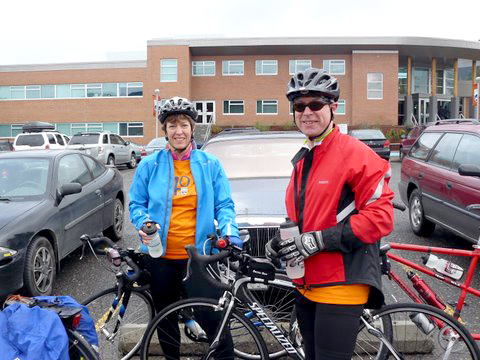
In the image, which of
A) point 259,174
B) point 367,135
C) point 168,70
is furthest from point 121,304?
point 168,70

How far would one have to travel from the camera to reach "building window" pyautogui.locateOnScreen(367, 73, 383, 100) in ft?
128

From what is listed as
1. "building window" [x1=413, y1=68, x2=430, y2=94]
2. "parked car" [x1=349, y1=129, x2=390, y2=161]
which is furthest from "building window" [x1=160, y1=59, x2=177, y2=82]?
"building window" [x1=413, y1=68, x2=430, y2=94]

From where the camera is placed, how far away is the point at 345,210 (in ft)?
7.07

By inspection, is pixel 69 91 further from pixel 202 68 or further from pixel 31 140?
pixel 31 140

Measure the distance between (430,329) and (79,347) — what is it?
2.15 meters

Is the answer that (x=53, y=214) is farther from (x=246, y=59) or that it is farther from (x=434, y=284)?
(x=246, y=59)

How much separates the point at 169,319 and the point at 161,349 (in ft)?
1.27

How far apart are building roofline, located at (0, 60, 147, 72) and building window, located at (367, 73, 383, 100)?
1930 cm

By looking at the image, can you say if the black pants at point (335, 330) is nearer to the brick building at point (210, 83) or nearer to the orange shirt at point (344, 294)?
the orange shirt at point (344, 294)

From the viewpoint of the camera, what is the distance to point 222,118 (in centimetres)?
4006

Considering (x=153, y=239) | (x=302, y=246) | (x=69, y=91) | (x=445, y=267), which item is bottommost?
(x=445, y=267)

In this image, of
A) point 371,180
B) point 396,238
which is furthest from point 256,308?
point 396,238

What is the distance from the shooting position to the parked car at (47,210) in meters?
4.54

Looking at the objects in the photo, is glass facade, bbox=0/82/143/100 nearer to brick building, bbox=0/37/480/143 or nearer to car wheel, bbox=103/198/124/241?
brick building, bbox=0/37/480/143
